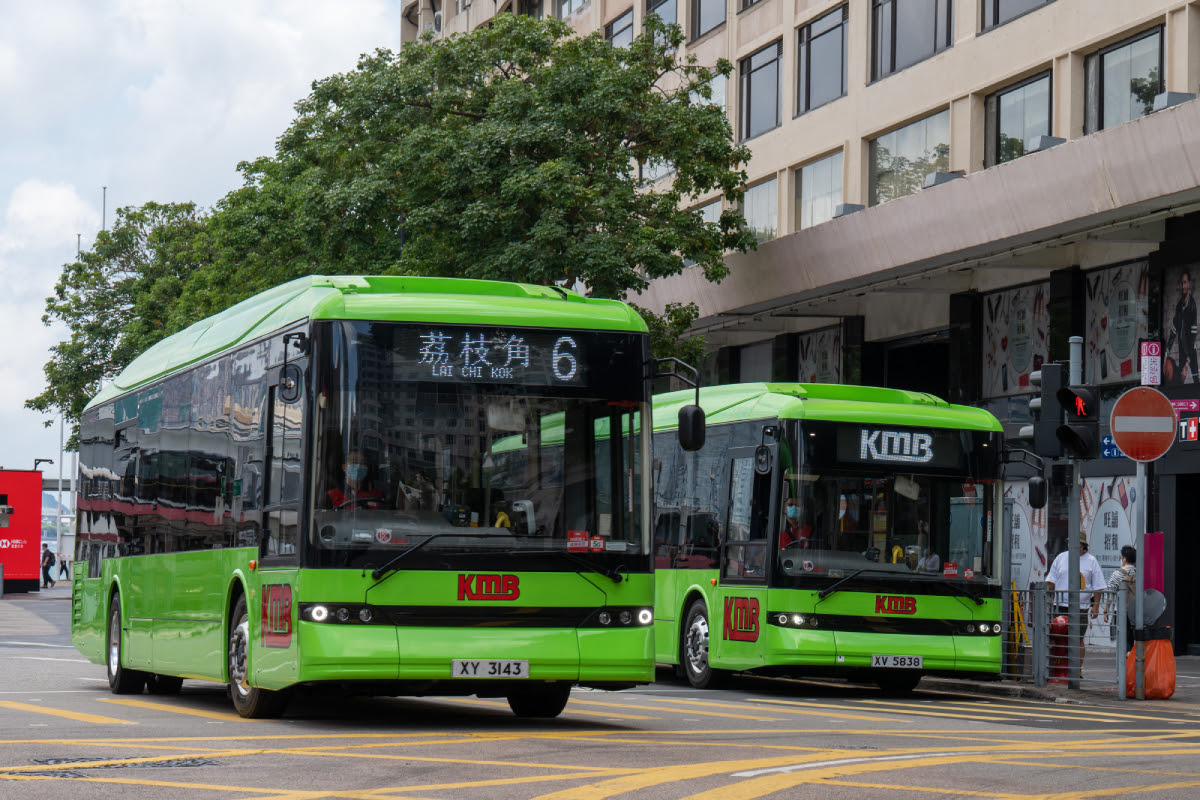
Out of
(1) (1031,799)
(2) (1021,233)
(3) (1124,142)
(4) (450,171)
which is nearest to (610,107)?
(4) (450,171)

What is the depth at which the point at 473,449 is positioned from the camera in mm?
12672

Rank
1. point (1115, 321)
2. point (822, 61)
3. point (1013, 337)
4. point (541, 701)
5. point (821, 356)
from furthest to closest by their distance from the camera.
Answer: point (821, 356)
point (822, 61)
point (1013, 337)
point (1115, 321)
point (541, 701)

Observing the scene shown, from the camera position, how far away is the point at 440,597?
41.2 ft

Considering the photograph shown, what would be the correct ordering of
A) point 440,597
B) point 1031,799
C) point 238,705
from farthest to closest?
point 238,705 < point 440,597 < point 1031,799

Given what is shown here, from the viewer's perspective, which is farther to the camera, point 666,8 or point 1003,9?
point 666,8

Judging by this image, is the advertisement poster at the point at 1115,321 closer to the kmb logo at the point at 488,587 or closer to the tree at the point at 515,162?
the tree at the point at 515,162

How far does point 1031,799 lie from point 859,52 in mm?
26035

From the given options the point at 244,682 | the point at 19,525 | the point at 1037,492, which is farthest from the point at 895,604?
the point at 19,525

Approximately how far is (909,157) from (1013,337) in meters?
3.74

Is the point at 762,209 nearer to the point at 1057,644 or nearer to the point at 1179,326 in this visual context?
the point at 1179,326

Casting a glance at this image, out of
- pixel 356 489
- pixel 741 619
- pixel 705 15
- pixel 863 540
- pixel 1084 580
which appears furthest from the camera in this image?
pixel 705 15

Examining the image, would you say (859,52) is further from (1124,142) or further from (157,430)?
(157,430)

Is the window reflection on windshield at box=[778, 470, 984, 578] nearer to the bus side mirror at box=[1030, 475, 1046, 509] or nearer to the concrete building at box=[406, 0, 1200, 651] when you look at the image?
the bus side mirror at box=[1030, 475, 1046, 509]

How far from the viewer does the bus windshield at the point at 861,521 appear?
723 inches
